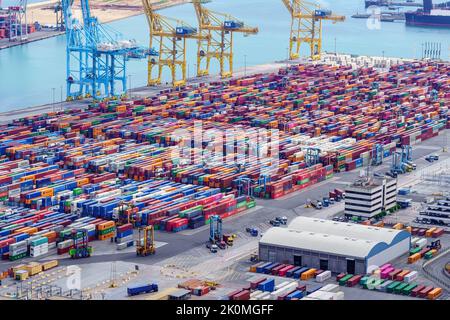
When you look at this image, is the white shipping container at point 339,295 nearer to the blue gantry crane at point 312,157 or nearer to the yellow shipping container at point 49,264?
the yellow shipping container at point 49,264

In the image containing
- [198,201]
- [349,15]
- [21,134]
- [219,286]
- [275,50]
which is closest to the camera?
[219,286]

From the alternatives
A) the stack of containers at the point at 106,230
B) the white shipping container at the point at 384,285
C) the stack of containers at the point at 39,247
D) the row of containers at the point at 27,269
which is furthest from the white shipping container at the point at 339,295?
the stack of containers at the point at 39,247

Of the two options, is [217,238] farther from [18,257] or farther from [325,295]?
[325,295]

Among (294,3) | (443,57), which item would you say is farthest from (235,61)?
(443,57)

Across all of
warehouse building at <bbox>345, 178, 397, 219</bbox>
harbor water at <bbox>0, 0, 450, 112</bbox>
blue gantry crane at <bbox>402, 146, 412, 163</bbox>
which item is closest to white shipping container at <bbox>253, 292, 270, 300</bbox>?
warehouse building at <bbox>345, 178, 397, 219</bbox>

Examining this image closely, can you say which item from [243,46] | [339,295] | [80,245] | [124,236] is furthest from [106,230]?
[243,46]
